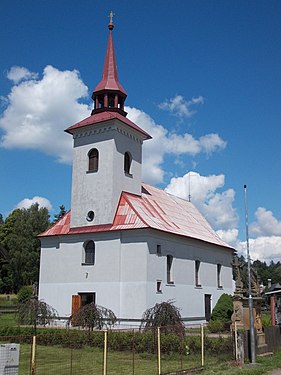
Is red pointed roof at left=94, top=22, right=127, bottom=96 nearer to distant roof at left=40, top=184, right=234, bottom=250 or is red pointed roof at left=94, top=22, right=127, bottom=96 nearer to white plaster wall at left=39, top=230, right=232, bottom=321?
distant roof at left=40, top=184, right=234, bottom=250

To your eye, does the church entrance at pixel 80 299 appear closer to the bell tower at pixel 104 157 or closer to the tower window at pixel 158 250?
the bell tower at pixel 104 157

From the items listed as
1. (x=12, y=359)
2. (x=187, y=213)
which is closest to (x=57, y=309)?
(x=187, y=213)

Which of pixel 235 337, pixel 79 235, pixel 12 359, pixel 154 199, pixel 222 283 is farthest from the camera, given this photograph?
pixel 222 283

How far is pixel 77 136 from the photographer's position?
3684cm

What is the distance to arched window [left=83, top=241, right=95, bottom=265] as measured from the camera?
3375cm

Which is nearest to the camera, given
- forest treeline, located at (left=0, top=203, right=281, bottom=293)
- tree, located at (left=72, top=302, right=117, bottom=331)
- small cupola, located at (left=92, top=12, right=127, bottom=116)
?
tree, located at (left=72, top=302, right=117, bottom=331)

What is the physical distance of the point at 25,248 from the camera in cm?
6488

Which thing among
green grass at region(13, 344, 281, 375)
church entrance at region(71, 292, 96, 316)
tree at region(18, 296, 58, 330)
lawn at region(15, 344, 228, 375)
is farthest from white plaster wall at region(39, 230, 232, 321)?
green grass at region(13, 344, 281, 375)

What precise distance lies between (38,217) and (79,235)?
34622mm

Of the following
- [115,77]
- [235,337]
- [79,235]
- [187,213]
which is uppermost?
[115,77]

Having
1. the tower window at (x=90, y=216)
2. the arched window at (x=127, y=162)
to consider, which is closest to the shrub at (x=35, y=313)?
the tower window at (x=90, y=216)

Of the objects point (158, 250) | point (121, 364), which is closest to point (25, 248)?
point (158, 250)

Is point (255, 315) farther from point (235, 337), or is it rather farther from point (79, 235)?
point (79, 235)

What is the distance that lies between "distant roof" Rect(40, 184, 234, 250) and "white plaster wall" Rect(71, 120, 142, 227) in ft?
2.15
